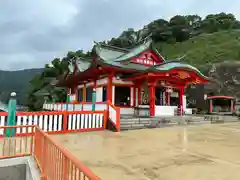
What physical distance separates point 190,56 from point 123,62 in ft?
103

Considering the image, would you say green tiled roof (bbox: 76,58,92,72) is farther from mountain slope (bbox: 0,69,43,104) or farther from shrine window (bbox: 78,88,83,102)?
mountain slope (bbox: 0,69,43,104)

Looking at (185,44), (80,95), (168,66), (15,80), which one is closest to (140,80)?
(168,66)

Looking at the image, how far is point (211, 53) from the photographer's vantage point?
4041 cm

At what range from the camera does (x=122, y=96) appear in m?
14.5

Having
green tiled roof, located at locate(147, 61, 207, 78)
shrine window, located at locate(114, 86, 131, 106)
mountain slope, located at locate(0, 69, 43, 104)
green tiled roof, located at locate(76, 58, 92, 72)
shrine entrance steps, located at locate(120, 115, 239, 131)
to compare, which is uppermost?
mountain slope, located at locate(0, 69, 43, 104)

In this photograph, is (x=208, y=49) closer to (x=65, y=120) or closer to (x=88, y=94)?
(x=88, y=94)

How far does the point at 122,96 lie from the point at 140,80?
5.61 ft

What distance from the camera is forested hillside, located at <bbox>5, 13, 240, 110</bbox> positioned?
37000mm

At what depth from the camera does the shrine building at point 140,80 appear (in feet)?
42.6

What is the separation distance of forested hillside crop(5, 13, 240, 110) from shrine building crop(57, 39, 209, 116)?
15312mm

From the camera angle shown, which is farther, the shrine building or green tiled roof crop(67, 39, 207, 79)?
the shrine building

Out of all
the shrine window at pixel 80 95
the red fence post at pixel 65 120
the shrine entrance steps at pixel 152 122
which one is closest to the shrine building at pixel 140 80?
the shrine entrance steps at pixel 152 122

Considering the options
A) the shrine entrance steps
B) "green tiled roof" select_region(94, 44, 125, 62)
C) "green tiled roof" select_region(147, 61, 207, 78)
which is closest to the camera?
the shrine entrance steps

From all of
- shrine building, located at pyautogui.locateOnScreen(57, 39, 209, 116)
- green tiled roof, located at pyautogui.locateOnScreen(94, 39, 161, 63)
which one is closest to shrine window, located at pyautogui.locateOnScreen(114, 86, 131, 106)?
shrine building, located at pyautogui.locateOnScreen(57, 39, 209, 116)
